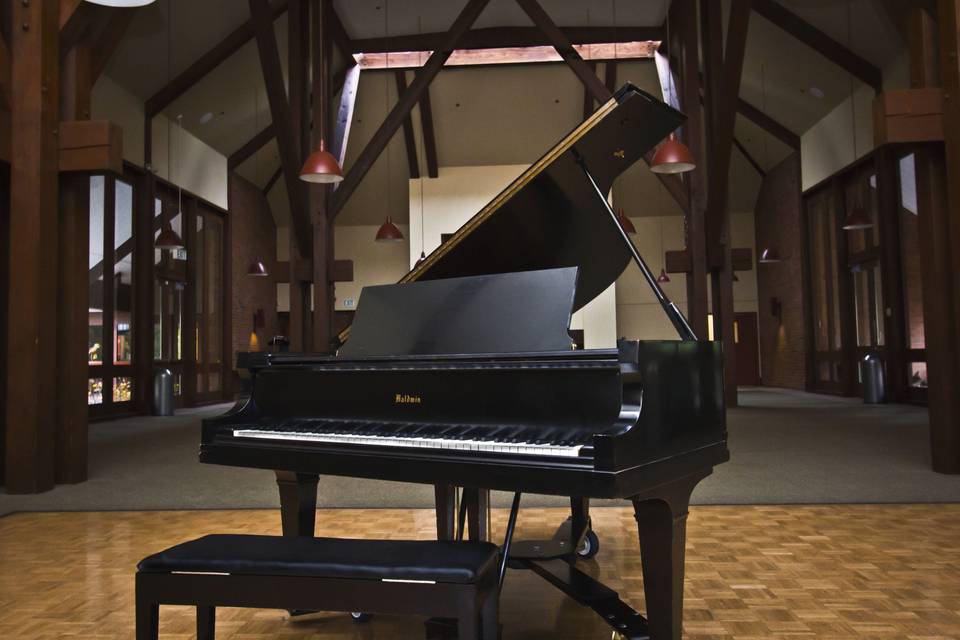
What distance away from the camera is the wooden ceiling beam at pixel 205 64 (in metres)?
10.6

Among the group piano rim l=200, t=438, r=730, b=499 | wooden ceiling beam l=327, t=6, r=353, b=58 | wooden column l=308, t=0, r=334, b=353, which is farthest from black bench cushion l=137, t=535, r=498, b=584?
wooden ceiling beam l=327, t=6, r=353, b=58

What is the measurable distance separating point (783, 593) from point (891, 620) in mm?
388

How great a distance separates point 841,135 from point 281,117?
28.4 ft

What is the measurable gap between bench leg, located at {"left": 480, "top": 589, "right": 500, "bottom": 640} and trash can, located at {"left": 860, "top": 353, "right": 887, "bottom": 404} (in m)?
10.6

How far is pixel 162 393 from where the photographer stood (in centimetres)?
1078

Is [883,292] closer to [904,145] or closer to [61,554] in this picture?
[904,145]

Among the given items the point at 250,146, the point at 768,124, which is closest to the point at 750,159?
the point at 768,124

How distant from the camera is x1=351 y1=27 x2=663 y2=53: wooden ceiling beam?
1281 cm

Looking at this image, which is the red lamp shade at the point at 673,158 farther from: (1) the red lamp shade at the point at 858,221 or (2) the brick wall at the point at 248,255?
(2) the brick wall at the point at 248,255

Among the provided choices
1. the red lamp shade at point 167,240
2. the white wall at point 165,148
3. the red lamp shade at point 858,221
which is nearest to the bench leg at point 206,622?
the red lamp shade at point 167,240

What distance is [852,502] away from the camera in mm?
4500

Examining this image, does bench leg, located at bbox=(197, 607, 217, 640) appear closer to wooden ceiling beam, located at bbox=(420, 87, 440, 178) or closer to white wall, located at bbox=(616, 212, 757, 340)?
wooden ceiling beam, located at bbox=(420, 87, 440, 178)

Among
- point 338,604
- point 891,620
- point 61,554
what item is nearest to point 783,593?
point 891,620

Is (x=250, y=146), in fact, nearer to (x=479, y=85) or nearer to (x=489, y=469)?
(x=479, y=85)
